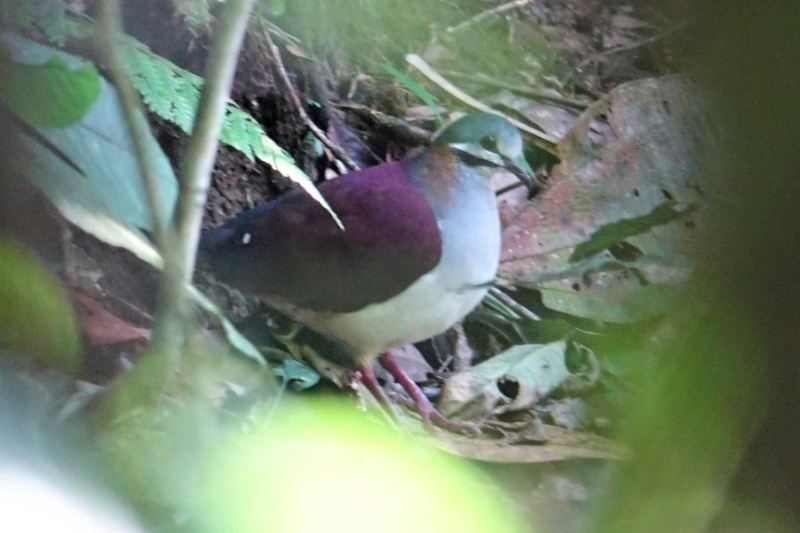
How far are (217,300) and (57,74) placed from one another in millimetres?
125

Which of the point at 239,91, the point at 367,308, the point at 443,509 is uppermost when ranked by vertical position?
the point at 239,91

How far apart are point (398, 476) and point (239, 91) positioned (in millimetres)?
214

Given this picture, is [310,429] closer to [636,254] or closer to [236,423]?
[236,423]

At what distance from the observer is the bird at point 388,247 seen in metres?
0.38

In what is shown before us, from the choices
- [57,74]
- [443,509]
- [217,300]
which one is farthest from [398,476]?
[57,74]

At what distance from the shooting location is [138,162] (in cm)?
34

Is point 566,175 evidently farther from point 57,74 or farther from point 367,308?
point 57,74

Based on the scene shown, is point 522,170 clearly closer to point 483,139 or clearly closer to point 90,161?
point 483,139

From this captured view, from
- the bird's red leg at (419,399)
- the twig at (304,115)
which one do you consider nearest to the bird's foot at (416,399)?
the bird's red leg at (419,399)

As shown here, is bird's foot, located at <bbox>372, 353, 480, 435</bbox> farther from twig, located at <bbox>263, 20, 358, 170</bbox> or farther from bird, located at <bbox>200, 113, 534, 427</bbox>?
twig, located at <bbox>263, 20, 358, 170</bbox>

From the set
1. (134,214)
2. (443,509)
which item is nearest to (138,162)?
(134,214)

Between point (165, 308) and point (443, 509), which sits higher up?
point (165, 308)

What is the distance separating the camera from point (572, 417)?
44 cm

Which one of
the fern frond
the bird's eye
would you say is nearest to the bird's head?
the bird's eye
